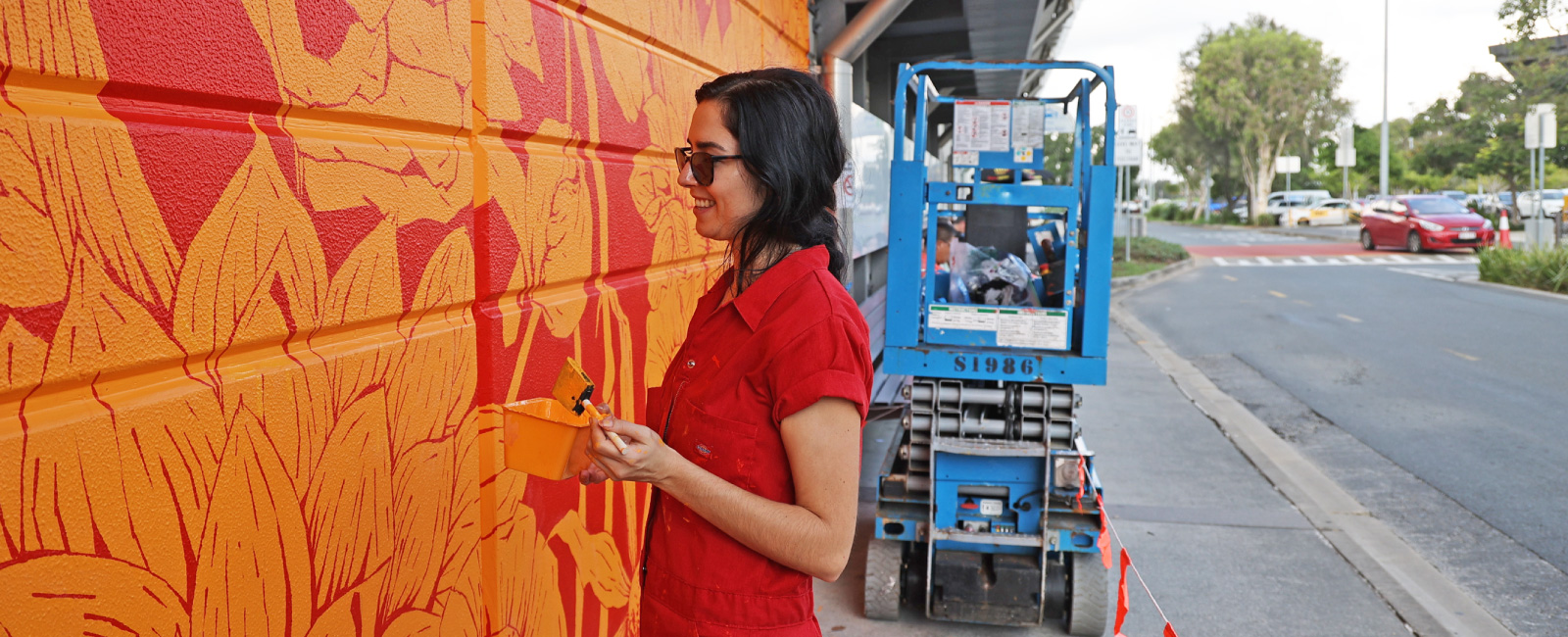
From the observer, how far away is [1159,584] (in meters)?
5.09

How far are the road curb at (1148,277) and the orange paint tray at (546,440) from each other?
1911 centimetres

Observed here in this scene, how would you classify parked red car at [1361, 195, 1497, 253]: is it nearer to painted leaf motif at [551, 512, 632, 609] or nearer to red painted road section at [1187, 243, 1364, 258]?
red painted road section at [1187, 243, 1364, 258]

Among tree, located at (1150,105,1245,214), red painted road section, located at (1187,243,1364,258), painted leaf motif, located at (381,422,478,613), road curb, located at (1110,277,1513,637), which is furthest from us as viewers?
tree, located at (1150,105,1245,214)

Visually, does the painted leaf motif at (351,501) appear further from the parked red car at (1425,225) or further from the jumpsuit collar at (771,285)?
the parked red car at (1425,225)

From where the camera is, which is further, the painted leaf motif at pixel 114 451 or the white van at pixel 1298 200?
the white van at pixel 1298 200

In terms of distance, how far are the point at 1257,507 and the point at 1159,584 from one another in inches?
64.5

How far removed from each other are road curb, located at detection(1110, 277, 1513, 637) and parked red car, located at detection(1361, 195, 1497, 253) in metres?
19.0

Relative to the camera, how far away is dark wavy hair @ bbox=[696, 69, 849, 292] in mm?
1680

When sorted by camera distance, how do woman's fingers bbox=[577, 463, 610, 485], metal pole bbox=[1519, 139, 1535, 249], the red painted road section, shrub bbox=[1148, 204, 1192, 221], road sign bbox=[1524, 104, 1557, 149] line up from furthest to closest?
shrub bbox=[1148, 204, 1192, 221] < the red painted road section < metal pole bbox=[1519, 139, 1535, 249] < road sign bbox=[1524, 104, 1557, 149] < woman's fingers bbox=[577, 463, 610, 485]

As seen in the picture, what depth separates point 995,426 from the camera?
4.61 m

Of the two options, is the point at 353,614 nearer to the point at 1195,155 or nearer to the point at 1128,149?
the point at 1128,149

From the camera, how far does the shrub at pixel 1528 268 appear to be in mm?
16609

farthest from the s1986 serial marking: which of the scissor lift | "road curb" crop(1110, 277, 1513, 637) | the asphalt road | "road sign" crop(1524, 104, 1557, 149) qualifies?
"road sign" crop(1524, 104, 1557, 149)

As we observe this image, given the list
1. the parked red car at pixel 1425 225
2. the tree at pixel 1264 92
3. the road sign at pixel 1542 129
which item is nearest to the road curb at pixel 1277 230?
the tree at pixel 1264 92
